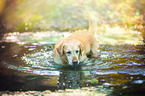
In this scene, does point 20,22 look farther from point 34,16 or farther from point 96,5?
point 96,5

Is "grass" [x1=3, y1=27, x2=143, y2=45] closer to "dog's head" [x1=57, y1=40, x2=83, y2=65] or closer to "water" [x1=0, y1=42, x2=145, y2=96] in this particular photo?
"water" [x1=0, y1=42, x2=145, y2=96]

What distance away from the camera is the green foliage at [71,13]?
44.7 ft

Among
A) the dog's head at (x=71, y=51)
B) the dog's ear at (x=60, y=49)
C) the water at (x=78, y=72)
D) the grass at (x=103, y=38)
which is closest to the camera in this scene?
the water at (x=78, y=72)

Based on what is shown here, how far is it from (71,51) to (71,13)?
10059 millimetres

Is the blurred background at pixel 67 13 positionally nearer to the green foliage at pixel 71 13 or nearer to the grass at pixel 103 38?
the green foliage at pixel 71 13

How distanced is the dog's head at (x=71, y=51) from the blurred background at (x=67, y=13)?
7.70 metres

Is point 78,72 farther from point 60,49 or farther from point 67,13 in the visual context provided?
point 67,13

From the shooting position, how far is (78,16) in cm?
1420

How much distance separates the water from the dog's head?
0.66ft

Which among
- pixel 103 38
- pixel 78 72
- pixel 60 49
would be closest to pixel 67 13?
pixel 103 38

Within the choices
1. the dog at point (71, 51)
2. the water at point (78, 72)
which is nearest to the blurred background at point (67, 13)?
the water at point (78, 72)

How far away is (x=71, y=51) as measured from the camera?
4.91 metres

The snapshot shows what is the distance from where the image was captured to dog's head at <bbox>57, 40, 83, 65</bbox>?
4.85 m

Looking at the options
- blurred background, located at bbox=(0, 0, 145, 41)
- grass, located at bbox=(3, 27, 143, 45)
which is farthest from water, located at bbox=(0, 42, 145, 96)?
blurred background, located at bbox=(0, 0, 145, 41)
